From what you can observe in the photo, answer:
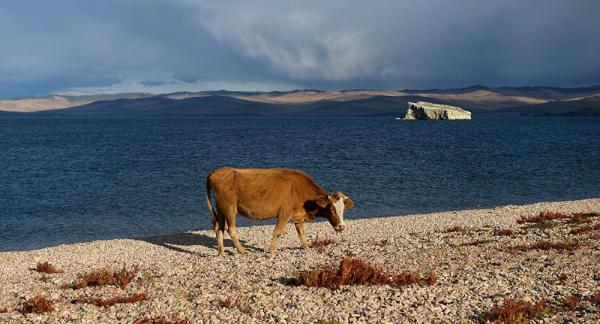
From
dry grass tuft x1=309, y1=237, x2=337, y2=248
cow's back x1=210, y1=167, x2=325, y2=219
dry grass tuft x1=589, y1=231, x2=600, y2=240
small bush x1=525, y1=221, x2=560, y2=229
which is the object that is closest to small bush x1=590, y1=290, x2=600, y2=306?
dry grass tuft x1=589, y1=231, x2=600, y2=240

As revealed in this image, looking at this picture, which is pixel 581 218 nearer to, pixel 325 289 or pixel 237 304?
pixel 325 289

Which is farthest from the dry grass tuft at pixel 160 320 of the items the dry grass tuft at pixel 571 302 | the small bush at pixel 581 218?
the small bush at pixel 581 218

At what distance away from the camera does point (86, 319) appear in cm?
1050

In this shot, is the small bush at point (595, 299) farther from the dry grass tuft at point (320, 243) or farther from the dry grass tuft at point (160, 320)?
the dry grass tuft at point (320, 243)

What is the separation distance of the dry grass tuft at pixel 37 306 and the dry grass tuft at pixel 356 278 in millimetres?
4893

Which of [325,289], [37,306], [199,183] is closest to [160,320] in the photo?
[37,306]

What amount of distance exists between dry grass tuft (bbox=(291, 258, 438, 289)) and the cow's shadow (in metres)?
7.97

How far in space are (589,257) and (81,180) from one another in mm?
45561

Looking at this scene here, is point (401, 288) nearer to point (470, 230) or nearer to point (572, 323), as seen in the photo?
point (572, 323)

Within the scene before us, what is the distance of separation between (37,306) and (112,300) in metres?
1.37

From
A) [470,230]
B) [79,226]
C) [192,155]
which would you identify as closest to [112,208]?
[79,226]

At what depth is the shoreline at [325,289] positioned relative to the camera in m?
10.4

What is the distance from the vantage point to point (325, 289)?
11.8 meters

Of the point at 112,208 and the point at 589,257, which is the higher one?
the point at 589,257
